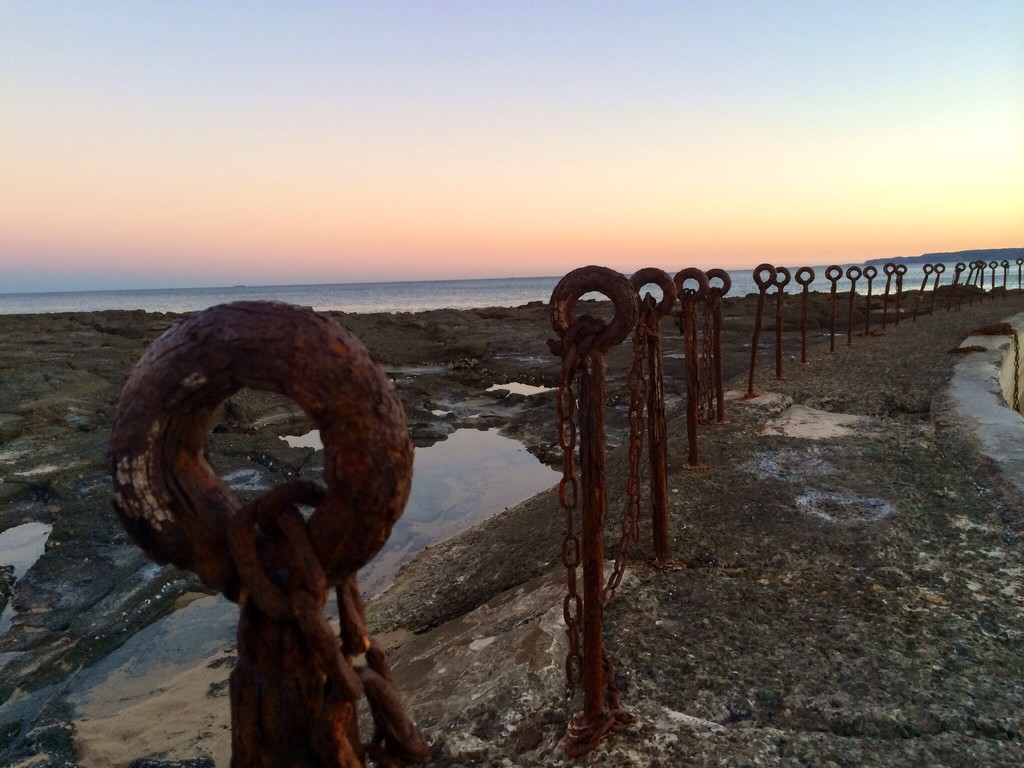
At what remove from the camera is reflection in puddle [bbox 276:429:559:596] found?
260 inches

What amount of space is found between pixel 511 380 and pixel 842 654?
43.5 ft

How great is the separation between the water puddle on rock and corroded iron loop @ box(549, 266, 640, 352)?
5.39 metres

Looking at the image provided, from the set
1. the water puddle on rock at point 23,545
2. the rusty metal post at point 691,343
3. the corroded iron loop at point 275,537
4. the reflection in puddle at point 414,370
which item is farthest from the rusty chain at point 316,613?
the reflection in puddle at point 414,370

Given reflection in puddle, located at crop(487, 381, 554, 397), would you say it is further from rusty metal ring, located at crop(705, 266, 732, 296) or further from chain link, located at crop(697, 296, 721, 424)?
rusty metal ring, located at crop(705, 266, 732, 296)

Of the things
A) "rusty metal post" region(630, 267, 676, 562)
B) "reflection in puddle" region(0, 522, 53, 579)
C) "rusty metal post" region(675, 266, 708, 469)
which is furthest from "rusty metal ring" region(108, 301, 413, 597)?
"reflection in puddle" region(0, 522, 53, 579)

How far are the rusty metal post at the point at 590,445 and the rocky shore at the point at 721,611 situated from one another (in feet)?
0.34

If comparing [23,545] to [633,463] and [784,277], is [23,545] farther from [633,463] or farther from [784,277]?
[784,277]

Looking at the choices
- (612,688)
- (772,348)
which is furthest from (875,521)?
(772,348)

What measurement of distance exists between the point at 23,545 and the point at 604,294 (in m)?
6.78

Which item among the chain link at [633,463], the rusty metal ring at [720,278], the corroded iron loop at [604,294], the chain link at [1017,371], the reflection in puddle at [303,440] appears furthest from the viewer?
the chain link at [1017,371]

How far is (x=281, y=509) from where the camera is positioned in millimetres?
1162

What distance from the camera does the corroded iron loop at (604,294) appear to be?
2.31 m

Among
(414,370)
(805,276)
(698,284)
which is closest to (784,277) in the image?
(805,276)

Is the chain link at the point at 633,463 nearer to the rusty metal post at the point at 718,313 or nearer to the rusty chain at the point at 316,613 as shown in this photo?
the rusty chain at the point at 316,613
